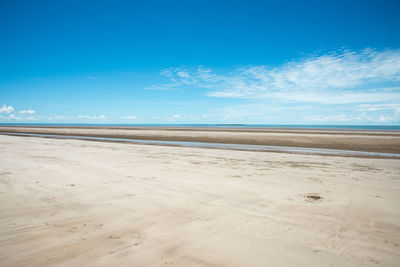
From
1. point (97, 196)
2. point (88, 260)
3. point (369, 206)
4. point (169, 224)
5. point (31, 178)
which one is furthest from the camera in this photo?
point (31, 178)

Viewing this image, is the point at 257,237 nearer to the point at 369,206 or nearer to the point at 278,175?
the point at 369,206

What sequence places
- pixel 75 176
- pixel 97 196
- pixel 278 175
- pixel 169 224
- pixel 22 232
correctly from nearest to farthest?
pixel 22 232 < pixel 169 224 < pixel 97 196 < pixel 75 176 < pixel 278 175

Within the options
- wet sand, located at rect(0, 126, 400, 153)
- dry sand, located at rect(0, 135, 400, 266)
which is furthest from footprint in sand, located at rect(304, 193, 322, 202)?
wet sand, located at rect(0, 126, 400, 153)

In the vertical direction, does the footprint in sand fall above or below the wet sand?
below

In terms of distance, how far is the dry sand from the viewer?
321 cm

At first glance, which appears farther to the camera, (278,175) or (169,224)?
(278,175)

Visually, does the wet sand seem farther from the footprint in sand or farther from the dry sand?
the footprint in sand

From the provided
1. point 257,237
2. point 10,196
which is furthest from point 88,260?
point 10,196

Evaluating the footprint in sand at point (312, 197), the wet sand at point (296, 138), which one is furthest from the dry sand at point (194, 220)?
the wet sand at point (296, 138)

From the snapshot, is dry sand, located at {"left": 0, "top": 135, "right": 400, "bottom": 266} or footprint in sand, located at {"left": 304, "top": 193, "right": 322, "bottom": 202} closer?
dry sand, located at {"left": 0, "top": 135, "right": 400, "bottom": 266}

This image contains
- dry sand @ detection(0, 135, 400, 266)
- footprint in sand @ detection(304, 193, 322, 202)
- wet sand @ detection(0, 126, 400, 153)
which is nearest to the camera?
dry sand @ detection(0, 135, 400, 266)

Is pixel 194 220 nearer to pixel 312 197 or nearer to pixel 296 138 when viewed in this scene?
pixel 312 197

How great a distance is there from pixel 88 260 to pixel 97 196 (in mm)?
3068

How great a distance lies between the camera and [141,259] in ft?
10.2
